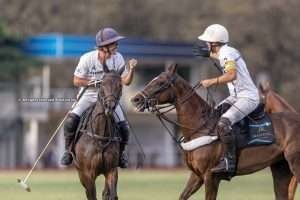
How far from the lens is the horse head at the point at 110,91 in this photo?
54.4ft

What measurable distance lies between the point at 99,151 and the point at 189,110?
1497mm

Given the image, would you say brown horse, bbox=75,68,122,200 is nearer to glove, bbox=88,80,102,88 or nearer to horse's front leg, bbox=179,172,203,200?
glove, bbox=88,80,102,88

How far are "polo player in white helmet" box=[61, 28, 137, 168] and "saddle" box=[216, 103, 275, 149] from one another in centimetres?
153

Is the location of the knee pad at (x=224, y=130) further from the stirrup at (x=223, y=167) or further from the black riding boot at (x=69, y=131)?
the black riding boot at (x=69, y=131)

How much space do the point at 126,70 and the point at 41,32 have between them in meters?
58.9

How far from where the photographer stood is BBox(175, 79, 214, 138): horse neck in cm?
1733

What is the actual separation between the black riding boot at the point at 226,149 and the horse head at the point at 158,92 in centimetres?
87

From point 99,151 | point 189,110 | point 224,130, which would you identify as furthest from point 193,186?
point 99,151

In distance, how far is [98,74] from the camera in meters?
17.7

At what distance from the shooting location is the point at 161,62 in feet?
203

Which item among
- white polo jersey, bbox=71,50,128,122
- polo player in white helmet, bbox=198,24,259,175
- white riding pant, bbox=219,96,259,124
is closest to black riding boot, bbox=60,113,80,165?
white polo jersey, bbox=71,50,128,122

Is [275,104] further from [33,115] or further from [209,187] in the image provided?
[33,115]

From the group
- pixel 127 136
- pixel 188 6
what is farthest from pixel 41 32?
pixel 127 136

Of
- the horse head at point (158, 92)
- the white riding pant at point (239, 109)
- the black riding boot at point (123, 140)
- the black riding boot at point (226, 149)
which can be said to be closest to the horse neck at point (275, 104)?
the white riding pant at point (239, 109)
